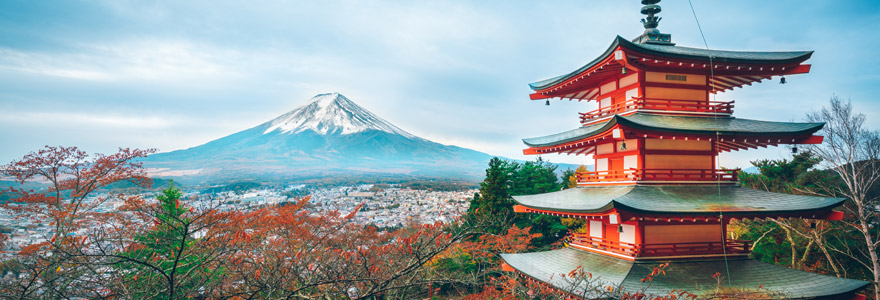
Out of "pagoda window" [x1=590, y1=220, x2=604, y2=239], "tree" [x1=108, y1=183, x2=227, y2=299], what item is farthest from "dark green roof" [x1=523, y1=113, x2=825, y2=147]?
"tree" [x1=108, y1=183, x2=227, y2=299]

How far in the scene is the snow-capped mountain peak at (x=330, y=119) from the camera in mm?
100438

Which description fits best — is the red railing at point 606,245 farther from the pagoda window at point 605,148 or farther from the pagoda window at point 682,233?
the pagoda window at point 605,148

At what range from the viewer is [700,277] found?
8.08 m

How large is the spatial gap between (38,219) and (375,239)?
9.58 metres

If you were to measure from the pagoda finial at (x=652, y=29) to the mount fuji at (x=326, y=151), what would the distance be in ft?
197

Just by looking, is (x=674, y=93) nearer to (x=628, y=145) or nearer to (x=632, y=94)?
(x=632, y=94)

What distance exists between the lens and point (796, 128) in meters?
8.85

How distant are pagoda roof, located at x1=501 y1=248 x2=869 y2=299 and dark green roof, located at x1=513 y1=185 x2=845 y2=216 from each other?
47.2 inches

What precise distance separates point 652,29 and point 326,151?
88.6 m

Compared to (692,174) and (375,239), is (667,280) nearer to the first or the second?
(692,174)

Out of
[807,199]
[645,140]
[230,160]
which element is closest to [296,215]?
[645,140]

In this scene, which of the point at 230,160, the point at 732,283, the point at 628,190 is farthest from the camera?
the point at 230,160

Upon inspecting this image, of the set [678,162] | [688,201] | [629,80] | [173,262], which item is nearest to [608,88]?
[629,80]

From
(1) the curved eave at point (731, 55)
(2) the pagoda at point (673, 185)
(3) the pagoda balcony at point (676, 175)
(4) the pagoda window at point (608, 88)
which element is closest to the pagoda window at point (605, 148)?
(2) the pagoda at point (673, 185)
